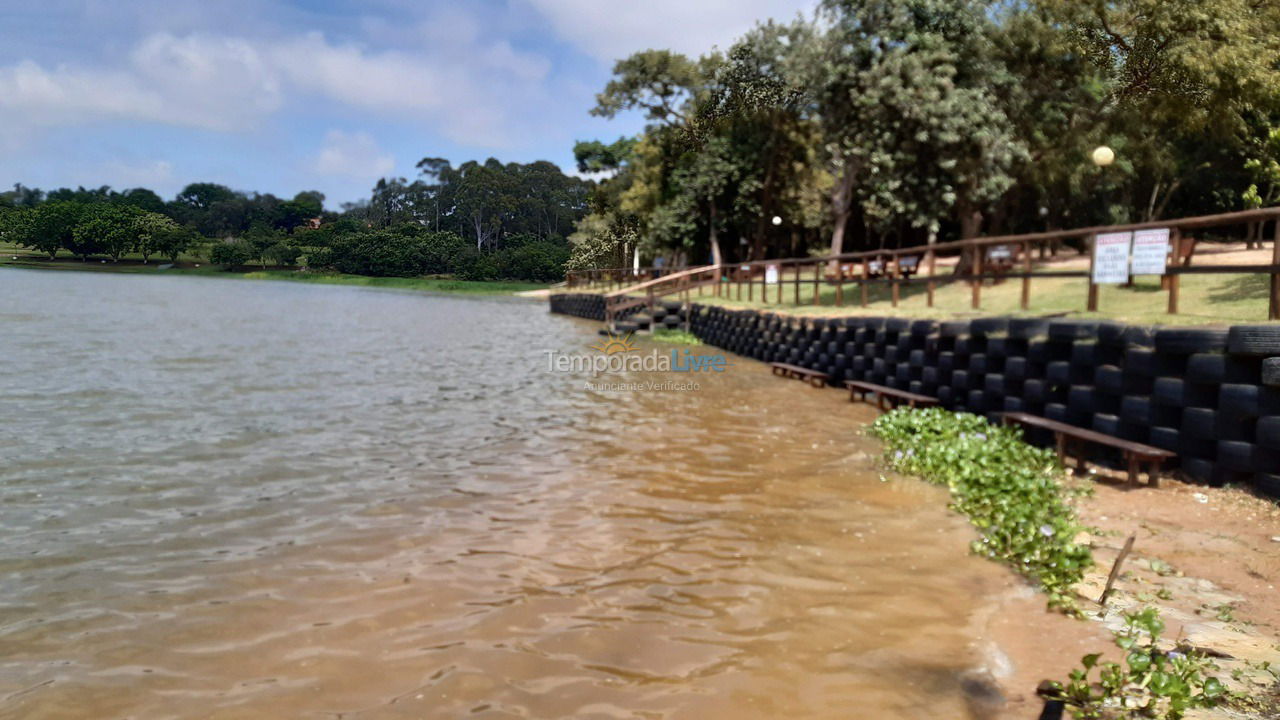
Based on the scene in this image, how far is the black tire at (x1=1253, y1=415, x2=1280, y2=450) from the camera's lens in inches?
214

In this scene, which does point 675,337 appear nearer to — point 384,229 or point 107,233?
point 384,229

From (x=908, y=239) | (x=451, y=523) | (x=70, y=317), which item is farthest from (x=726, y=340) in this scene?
(x=908, y=239)

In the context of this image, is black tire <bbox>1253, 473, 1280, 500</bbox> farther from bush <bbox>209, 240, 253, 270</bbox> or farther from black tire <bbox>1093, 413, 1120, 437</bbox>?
bush <bbox>209, 240, 253, 270</bbox>

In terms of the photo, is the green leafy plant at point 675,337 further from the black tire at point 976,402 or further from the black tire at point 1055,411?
the black tire at point 1055,411

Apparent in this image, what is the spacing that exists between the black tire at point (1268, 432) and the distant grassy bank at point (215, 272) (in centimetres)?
8519

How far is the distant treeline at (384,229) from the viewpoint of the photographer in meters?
90.0

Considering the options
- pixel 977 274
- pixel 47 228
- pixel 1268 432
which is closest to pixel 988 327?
pixel 977 274

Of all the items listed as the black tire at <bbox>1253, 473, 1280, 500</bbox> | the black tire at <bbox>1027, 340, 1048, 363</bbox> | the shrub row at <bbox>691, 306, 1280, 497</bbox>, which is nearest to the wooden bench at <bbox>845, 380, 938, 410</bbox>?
the shrub row at <bbox>691, 306, 1280, 497</bbox>

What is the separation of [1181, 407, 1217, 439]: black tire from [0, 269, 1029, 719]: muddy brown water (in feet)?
6.54

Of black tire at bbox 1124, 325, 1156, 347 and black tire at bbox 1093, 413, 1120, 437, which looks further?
black tire at bbox 1093, 413, 1120, 437

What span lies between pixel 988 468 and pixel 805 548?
8.15 ft

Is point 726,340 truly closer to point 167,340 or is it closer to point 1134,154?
point 167,340

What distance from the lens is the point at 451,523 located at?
5918mm

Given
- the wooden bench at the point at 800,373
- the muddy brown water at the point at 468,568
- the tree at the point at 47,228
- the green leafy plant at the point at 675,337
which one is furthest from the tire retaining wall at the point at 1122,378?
the tree at the point at 47,228
